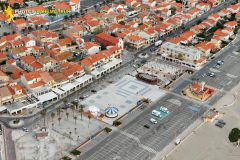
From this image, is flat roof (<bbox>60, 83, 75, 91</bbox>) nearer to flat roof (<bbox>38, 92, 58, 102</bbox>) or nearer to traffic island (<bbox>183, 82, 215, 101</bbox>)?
flat roof (<bbox>38, 92, 58, 102</bbox>)

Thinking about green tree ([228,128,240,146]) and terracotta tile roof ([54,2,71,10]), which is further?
terracotta tile roof ([54,2,71,10])

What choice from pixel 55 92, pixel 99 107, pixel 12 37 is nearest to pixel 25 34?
pixel 12 37

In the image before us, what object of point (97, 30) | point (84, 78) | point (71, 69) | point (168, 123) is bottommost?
point (168, 123)

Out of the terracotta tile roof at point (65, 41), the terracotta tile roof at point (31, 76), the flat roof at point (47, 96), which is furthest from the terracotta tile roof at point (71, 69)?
the terracotta tile roof at point (65, 41)

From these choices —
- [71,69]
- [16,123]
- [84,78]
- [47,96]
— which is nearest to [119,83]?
[84,78]

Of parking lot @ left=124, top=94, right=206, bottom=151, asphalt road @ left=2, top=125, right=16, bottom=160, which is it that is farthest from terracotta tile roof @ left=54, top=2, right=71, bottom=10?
asphalt road @ left=2, top=125, right=16, bottom=160

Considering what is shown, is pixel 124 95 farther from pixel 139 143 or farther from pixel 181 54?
pixel 181 54
